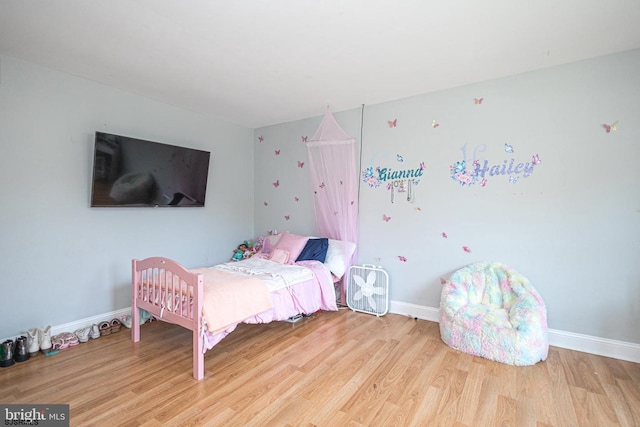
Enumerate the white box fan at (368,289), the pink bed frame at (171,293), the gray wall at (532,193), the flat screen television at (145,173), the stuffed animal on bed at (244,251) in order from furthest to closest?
the stuffed animal on bed at (244,251) → the white box fan at (368,289) → the flat screen television at (145,173) → the gray wall at (532,193) → the pink bed frame at (171,293)

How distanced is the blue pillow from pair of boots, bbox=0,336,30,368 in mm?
2576

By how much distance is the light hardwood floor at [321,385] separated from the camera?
185 cm

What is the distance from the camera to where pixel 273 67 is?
2744 mm

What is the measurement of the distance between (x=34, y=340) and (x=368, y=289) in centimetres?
323

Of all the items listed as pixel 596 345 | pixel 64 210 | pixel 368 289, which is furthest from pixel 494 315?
pixel 64 210

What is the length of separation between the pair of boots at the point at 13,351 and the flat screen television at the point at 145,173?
4.24 ft

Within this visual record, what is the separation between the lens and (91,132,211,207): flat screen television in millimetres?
3014

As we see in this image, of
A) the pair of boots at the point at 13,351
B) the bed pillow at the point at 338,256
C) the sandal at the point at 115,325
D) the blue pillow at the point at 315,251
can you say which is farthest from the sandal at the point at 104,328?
the bed pillow at the point at 338,256

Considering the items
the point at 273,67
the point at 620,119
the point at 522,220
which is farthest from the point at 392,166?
the point at 620,119

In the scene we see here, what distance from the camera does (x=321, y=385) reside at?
2.18m

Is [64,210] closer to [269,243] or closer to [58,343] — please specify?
[58,343]

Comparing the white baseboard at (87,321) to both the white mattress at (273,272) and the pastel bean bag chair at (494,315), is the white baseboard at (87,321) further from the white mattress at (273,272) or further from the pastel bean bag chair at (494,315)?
the pastel bean bag chair at (494,315)

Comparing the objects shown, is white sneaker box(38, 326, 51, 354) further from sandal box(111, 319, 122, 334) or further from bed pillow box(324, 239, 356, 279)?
bed pillow box(324, 239, 356, 279)

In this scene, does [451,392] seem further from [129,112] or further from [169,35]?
[129,112]
